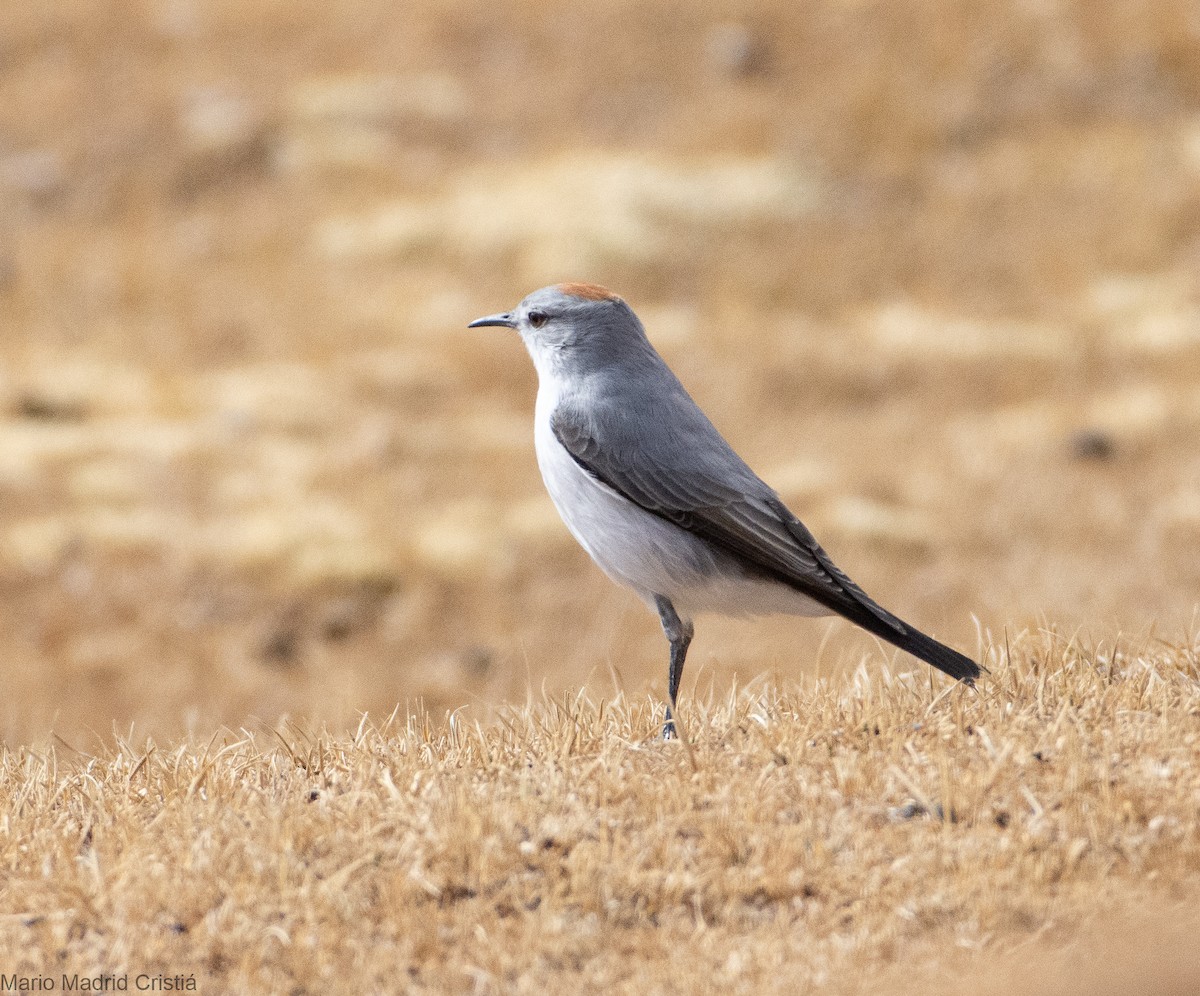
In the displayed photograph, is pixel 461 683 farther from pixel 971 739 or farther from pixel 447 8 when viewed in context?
pixel 447 8

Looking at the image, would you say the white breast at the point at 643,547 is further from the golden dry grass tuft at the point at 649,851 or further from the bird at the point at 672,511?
the golden dry grass tuft at the point at 649,851

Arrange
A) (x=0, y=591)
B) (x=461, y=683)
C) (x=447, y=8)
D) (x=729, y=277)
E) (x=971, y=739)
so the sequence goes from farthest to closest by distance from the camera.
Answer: (x=447, y=8)
(x=729, y=277)
(x=0, y=591)
(x=461, y=683)
(x=971, y=739)

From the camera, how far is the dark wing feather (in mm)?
6242

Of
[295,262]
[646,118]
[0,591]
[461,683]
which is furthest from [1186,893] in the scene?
[646,118]

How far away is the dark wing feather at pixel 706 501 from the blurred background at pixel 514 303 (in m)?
4.04

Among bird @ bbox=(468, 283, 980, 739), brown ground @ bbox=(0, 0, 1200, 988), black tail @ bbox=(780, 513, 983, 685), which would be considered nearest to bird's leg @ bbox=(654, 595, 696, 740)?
bird @ bbox=(468, 283, 980, 739)

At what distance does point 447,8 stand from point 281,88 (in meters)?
3.90

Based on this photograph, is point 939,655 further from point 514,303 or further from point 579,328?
point 514,303

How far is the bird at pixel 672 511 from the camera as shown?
246 inches

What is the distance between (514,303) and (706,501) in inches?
644

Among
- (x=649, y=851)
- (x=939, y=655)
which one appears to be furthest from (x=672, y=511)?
(x=649, y=851)

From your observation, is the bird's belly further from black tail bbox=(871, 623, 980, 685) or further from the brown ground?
the brown ground

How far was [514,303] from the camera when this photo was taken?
2222 centimetres

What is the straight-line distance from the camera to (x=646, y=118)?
2636 cm
